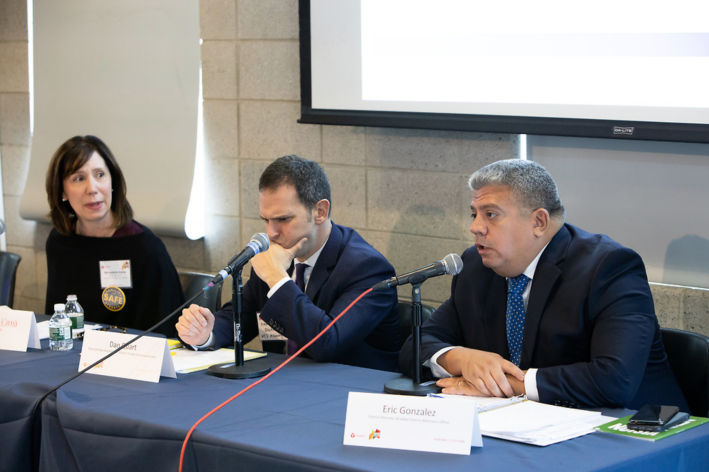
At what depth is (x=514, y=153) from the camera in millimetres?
3117

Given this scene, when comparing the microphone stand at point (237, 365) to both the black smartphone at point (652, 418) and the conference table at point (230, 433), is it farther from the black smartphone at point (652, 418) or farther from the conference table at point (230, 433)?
the black smartphone at point (652, 418)

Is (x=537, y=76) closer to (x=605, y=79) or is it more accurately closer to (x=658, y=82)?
(x=605, y=79)

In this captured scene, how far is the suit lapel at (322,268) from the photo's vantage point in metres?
2.58

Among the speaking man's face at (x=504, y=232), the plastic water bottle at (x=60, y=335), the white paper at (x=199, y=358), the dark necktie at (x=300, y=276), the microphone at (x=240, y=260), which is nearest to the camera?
the microphone at (x=240, y=260)

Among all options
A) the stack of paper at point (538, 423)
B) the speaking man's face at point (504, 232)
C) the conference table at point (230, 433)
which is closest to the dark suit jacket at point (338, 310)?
the conference table at point (230, 433)

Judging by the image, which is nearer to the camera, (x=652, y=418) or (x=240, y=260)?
(x=652, y=418)

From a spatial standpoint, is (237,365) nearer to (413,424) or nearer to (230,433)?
(230,433)

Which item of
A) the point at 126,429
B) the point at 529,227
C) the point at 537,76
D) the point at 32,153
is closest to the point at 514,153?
the point at 537,76

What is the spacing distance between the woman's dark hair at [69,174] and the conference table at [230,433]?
104cm

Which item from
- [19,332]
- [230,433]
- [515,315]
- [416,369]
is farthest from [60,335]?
[515,315]

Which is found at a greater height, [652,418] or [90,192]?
[90,192]

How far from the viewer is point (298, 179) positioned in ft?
8.46

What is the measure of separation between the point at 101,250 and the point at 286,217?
1.13 m

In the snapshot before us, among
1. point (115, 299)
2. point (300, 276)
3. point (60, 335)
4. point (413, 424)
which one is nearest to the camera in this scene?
point (413, 424)
